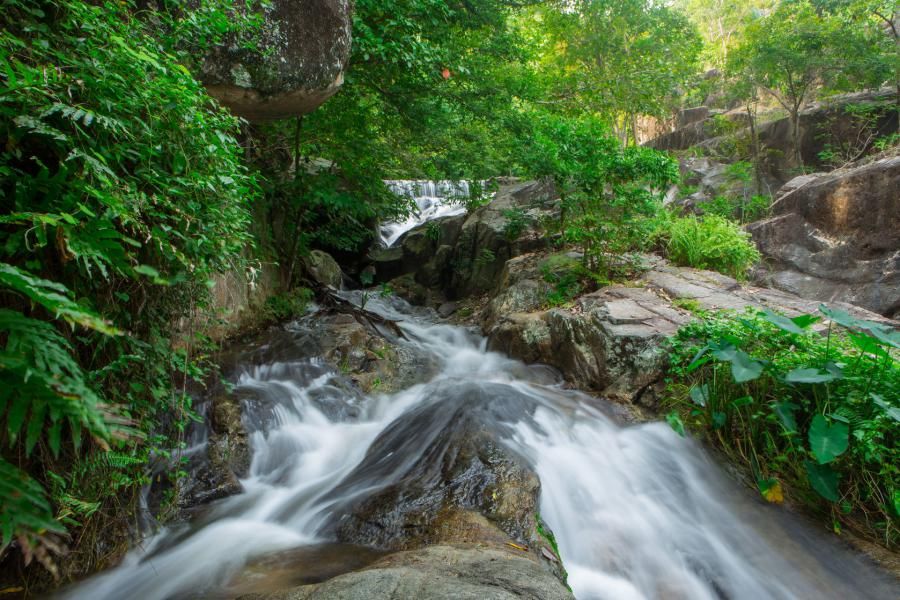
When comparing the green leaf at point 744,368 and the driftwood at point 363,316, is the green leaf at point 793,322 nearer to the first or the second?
the green leaf at point 744,368

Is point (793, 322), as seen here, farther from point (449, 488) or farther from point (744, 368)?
point (449, 488)

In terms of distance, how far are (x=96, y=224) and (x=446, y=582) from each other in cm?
195

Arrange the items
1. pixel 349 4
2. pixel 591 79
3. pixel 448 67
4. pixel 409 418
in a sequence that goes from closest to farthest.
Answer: pixel 409 418
pixel 349 4
pixel 448 67
pixel 591 79

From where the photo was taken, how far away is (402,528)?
261 cm

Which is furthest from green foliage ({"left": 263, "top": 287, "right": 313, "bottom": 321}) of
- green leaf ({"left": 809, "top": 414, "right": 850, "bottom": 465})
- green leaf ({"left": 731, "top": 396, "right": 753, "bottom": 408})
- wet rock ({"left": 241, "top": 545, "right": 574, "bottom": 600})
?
green leaf ({"left": 809, "top": 414, "right": 850, "bottom": 465})

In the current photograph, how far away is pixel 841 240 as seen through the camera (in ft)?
26.1

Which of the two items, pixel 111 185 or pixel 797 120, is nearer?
pixel 111 185

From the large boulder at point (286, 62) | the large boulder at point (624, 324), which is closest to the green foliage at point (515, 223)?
the large boulder at point (624, 324)

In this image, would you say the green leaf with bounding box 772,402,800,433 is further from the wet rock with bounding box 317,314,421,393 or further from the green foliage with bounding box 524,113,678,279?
the wet rock with bounding box 317,314,421,393

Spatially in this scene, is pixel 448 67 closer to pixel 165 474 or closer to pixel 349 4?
pixel 349 4

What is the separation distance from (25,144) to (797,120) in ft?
53.5

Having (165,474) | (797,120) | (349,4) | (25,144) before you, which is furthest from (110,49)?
(797,120)

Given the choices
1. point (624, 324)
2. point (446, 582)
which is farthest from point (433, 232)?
point (446, 582)

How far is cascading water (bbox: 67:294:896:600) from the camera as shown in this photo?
2.54 metres
